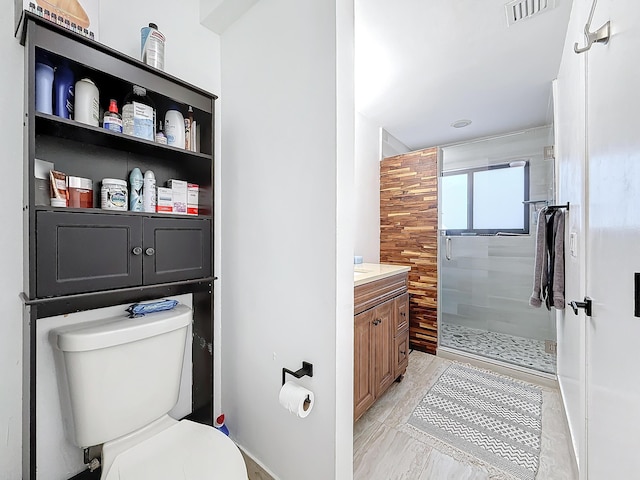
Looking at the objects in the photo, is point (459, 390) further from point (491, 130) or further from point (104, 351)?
point (491, 130)

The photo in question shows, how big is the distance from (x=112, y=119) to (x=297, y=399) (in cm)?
132

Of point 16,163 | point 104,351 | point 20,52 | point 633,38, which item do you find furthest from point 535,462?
point 20,52

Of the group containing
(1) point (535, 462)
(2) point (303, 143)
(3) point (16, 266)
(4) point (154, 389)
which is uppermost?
(2) point (303, 143)

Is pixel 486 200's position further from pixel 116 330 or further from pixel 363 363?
pixel 116 330

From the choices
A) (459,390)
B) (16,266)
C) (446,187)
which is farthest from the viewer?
(446,187)

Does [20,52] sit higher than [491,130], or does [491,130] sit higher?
[491,130]

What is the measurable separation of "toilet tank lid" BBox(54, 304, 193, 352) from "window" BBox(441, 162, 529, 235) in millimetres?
2548

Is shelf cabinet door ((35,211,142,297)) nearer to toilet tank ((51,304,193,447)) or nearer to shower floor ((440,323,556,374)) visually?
toilet tank ((51,304,193,447))

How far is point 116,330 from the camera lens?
103 centimetres

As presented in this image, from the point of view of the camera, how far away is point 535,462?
1.43m

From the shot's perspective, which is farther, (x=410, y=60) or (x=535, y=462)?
(x=410, y=60)

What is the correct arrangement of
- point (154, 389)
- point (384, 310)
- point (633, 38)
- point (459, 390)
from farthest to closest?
point (459, 390), point (384, 310), point (154, 389), point (633, 38)

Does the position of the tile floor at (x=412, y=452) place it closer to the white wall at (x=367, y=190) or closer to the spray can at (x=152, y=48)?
the white wall at (x=367, y=190)

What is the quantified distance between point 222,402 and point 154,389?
0.60m
